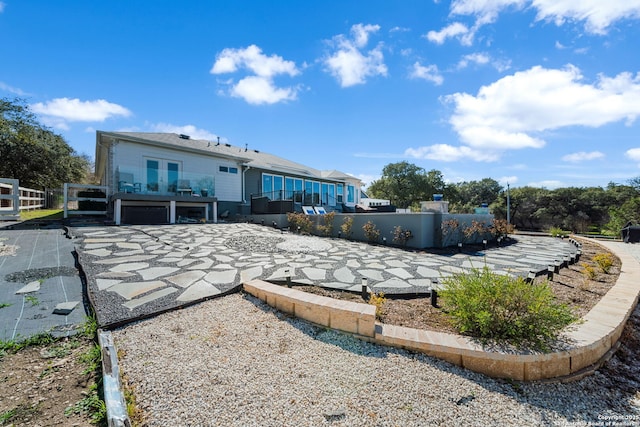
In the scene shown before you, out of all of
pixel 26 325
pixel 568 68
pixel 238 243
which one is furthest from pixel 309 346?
pixel 568 68

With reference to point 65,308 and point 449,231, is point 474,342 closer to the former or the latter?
point 65,308

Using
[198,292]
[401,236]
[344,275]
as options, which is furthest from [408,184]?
[198,292]

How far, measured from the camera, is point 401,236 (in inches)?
327

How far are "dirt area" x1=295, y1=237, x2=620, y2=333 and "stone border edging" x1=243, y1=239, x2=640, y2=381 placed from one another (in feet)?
0.77

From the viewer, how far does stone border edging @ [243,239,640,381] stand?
2.10 meters

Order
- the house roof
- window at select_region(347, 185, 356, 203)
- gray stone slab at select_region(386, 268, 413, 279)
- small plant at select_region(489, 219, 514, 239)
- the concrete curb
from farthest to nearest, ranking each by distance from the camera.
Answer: window at select_region(347, 185, 356, 203), the house roof, small plant at select_region(489, 219, 514, 239), gray stone slab at select_region(386, 268, 413, 279), the concrete curb

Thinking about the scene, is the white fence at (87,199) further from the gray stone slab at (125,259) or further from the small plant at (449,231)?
the small plant at (449,231)

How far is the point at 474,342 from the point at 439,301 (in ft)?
3.99

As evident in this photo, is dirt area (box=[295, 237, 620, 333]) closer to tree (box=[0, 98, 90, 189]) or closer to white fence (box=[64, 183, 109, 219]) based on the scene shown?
white fence (box=[64, 183, 109, 219])

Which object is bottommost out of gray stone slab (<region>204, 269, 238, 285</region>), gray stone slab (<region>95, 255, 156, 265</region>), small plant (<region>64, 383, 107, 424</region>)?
small plant (<region>64, 383, 107, 424</region>)

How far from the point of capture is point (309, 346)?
7.94 feet

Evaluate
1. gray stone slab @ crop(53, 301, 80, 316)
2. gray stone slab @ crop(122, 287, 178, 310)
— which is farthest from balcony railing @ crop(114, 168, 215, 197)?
gray stone slab @ crop(122, 287, 178, 310)

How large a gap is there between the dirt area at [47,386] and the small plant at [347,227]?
775 cm

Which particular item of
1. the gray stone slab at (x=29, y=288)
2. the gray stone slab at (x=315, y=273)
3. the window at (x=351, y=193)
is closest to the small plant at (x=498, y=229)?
the gray stone slab at (x=315, y=273)
